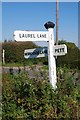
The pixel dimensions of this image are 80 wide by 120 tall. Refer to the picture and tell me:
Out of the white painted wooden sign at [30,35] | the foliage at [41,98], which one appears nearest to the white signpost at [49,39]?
the white painted wooden sign at [30,35]

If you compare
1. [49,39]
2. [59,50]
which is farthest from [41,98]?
[49,39]

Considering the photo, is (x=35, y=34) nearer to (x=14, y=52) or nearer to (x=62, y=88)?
(x=62, y=88)

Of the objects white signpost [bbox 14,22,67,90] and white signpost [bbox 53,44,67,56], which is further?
white signpost [bbox 53,44,67,56]

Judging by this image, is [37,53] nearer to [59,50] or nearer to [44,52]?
[44,52]

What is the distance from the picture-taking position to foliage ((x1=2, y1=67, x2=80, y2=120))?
4.79 meters

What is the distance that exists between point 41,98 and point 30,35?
119cm

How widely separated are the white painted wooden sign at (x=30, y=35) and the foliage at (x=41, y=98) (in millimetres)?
594

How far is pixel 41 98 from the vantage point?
4980mm

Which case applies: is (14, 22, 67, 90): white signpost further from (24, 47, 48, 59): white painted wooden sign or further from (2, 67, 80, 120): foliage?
(2, 67, 80, 120): foliage

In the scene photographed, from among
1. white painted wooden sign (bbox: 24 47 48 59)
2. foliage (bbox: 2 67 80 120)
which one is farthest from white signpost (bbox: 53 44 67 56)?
foliage (bbox: 2 67 80 120)

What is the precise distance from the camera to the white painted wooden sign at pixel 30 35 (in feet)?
18.1

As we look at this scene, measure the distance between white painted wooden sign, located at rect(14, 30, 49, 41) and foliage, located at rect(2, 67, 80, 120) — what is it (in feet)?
1.95

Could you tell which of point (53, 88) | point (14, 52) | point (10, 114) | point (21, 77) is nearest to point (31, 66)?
point (21, 77)

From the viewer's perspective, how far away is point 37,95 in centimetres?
504
